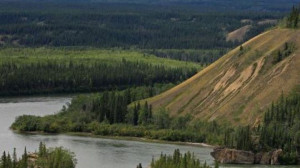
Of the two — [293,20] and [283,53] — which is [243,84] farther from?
[293,20]

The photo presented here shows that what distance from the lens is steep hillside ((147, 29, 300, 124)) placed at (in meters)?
167

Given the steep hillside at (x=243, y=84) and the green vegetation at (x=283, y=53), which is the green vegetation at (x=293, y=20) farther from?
the green vegetation at (x=283, y=53)

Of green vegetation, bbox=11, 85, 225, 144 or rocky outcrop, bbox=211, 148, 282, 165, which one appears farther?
green vegetation, bbox=11, 85, 225, 144

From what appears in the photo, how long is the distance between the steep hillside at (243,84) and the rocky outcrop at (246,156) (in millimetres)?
17536

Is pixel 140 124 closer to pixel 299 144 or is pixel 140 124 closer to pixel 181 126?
pixel 181 126

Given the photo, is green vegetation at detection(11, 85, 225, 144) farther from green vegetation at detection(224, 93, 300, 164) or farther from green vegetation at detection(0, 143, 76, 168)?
green vegetation at detection(0, 143, 76, 168)

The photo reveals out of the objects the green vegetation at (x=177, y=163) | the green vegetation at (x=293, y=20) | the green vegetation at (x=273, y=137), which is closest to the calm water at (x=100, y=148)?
the green vegetation at (x=273, y=137)

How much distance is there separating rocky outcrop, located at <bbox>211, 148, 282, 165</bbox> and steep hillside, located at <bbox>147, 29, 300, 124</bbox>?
17.5 meters

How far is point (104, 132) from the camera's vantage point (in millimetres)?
170125

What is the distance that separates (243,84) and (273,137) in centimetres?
3058

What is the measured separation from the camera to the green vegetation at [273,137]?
14412 centimetres

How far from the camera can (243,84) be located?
17562 cm

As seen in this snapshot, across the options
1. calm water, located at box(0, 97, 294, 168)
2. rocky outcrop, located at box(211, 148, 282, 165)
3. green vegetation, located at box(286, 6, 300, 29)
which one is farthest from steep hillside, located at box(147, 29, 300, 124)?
rocky outcrop, located at box(211, 148, 282, 165)

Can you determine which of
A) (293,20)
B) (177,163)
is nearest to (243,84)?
(293,20)
